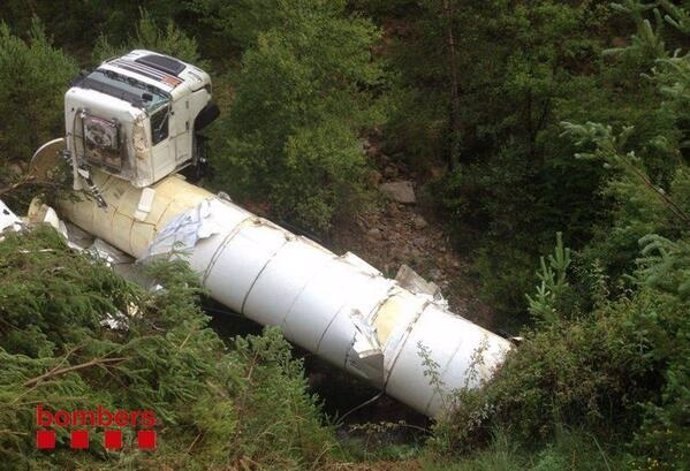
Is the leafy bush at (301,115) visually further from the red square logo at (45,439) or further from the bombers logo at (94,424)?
the red square logo at (45,439)

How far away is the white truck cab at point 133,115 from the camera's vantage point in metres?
10.8

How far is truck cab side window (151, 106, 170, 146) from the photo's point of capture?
1098cm

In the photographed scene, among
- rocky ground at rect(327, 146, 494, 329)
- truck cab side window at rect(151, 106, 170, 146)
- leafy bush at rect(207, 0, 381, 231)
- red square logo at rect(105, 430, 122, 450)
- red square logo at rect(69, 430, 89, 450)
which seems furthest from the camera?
rocky ground at rect(327, 146, 494, 329)

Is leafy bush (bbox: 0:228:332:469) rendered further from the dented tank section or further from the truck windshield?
the truck windshield

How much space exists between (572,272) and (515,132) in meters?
3.28

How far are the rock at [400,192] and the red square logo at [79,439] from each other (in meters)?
8.75

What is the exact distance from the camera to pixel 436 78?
13.7 meters

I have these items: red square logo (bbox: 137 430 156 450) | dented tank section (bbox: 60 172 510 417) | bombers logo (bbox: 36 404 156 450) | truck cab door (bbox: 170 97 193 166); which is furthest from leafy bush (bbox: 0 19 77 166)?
red square logo (bbox: 137 430 156 450)

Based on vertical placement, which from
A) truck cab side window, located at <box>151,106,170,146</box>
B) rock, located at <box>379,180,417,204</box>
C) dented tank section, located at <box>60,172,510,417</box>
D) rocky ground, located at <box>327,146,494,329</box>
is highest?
truck cab side window, located at <box>151,106,170,146</box>

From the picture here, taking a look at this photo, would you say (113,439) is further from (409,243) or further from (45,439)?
(409,243)

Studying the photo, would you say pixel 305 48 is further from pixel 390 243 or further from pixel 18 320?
pixel 18 320

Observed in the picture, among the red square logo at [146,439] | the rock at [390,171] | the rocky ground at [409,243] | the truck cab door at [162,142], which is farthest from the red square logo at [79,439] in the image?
the rock at [390,171]

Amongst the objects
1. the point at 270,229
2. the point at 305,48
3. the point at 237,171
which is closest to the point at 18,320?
the point at 270,229

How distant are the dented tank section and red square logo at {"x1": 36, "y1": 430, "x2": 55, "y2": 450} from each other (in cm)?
306
